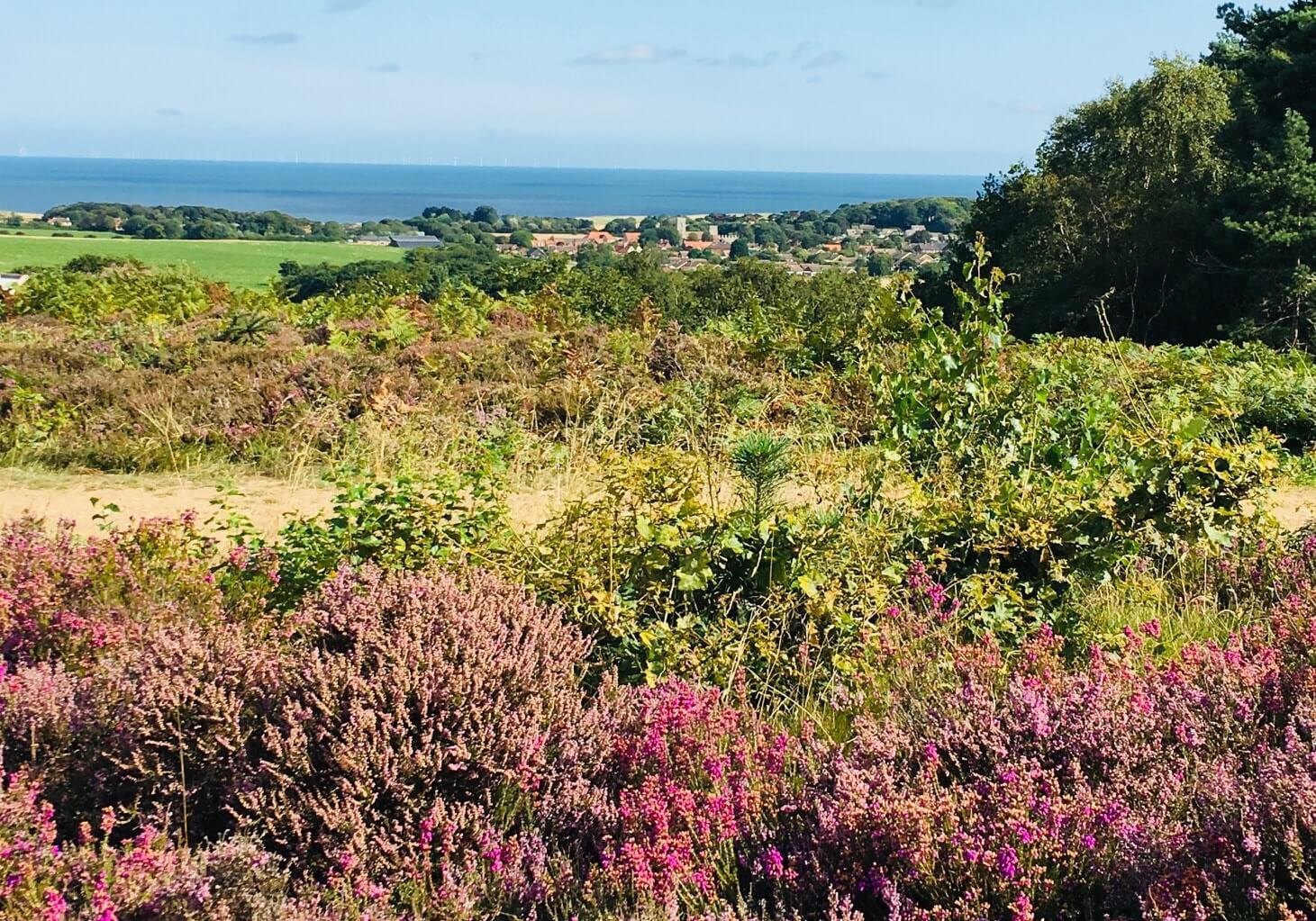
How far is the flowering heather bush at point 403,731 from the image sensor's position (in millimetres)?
2801

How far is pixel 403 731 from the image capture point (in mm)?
2902

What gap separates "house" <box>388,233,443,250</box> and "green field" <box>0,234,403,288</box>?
283 centimetres

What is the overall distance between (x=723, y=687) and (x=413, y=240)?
7055cm

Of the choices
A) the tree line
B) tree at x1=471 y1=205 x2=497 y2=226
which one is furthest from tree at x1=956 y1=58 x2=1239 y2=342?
tree at x1=471 y1=205 x2=497 y2=226

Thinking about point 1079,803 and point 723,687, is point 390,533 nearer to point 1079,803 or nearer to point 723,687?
point 723,687

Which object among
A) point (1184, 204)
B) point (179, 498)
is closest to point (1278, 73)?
point (1184, 204)

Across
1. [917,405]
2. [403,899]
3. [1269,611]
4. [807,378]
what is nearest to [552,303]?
Answer: [807,378]

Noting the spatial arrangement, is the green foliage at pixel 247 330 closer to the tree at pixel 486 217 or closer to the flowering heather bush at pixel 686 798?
the flowering heather bush at pixel 686 798

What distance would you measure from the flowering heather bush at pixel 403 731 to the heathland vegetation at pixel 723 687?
1cm

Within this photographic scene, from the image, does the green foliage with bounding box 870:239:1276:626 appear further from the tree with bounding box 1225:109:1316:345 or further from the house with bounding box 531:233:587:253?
the house with bounding box 531:233:587:253

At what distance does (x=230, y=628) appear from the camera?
146 inches

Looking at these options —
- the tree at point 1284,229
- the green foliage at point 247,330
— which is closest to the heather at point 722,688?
the green foliage at point 247,330

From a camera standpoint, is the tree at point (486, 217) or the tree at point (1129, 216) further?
the tree at point (486, 217)

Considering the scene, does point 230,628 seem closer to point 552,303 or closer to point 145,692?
point 145,692
